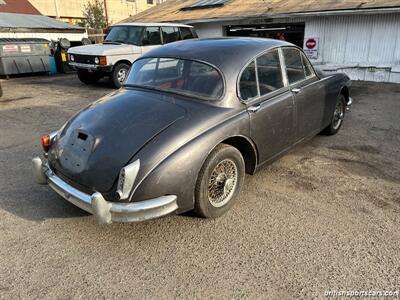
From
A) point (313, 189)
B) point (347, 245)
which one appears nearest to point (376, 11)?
point (313, 189)

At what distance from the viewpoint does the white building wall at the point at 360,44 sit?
10.6 meters

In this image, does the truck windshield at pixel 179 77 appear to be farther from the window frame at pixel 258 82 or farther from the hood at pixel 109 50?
the hood at pixel 109 50

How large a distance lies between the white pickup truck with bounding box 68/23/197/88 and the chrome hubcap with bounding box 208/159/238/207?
7.63 metres

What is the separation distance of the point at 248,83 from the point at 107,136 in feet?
5.42

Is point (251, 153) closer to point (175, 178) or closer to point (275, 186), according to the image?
point (275, 186)

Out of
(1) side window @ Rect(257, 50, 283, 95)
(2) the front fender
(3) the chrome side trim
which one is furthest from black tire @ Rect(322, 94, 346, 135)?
(3) the chrome side trim

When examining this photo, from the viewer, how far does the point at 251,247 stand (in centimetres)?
296

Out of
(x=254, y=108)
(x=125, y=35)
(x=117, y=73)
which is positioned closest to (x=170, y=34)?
(x=125, y=35)

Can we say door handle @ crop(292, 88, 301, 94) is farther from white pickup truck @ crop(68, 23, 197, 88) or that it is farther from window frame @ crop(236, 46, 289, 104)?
white pickup truck @ crop(68, 23, 197, 88)

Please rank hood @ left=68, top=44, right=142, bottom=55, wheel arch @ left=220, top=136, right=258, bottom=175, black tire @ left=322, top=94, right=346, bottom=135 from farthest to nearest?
hood @ left=68, top=44, right=142, bottom=55 < black tire @ left=322, top=94, right=346, bottom=135 < wheel arch @ left=220, top=136, right=258, bottom=175

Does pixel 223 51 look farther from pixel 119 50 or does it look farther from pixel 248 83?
pixel 119 50

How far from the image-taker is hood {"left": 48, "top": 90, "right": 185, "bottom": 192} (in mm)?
2902

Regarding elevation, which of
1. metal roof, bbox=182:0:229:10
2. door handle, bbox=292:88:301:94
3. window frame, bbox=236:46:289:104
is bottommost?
door handle, bbox=292:88:301:94

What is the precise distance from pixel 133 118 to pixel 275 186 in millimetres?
1922
